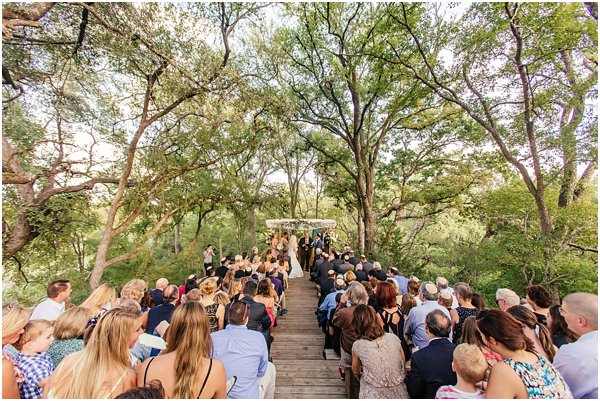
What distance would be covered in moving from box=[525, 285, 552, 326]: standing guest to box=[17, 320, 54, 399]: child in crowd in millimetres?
5773

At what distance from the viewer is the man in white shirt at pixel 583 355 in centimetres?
200

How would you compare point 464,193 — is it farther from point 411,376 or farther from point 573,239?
point 411,376

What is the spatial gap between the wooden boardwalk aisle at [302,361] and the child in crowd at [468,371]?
7.60 feet

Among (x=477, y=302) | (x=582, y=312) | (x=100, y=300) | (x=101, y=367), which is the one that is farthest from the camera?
(x=477, y=302)

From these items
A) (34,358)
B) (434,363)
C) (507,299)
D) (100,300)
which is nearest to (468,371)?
(434,363)

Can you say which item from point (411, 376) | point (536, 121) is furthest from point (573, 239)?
point (411, 376)

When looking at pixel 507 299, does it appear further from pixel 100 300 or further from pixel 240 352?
pixel 100 300

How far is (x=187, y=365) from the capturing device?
70.9 inches

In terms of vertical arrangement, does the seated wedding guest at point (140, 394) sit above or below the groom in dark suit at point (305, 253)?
above

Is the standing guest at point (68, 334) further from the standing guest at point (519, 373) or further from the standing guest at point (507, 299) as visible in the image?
the standing guest at point (507, 299)

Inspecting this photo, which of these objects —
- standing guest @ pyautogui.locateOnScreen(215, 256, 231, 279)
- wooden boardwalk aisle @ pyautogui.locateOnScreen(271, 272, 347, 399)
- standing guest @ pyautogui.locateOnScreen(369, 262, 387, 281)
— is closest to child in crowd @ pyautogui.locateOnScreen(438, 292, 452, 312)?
wooden boardwalk aisle @ pyautogui.locateOnScreen(271, 272, 347, 399)

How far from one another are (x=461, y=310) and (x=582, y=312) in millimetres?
1470

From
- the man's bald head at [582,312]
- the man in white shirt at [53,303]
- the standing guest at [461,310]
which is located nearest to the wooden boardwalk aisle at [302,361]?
the standing guest at [461,310]

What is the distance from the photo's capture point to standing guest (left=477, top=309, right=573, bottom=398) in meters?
1.78
